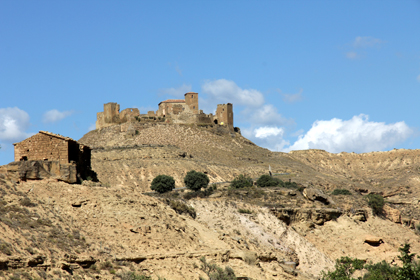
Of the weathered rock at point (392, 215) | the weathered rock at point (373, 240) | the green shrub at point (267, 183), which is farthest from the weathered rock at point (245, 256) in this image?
the green shrub at point (267, 183)

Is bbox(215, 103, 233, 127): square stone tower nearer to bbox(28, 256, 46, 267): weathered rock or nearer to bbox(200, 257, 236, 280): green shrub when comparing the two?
bbox(200, 257, 236, 280): green shrub

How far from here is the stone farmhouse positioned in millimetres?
84375

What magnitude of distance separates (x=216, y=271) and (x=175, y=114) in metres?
66.1

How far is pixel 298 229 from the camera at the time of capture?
35.1m

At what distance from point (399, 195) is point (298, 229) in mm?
36902

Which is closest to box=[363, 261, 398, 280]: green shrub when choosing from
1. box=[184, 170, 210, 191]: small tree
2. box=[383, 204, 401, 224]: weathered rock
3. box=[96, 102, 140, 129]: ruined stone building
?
box=[383, 204, 401, 224]: weathered rock

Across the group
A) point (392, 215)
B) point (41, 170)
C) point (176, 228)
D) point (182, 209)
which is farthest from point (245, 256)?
point (392, 215)

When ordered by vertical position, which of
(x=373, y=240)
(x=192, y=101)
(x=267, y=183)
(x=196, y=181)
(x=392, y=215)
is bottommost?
(x=373, y=240)

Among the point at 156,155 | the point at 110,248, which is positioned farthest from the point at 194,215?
the point at 156,155

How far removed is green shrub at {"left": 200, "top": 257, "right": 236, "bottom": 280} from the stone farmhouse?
64.1 metres

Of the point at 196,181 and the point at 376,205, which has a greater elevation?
the point at 196,181

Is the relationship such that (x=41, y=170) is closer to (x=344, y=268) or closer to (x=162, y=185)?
(x=344, y=268)

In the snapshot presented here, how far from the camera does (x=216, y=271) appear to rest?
813 inches

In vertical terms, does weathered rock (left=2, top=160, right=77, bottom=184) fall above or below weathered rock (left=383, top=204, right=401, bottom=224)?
above
